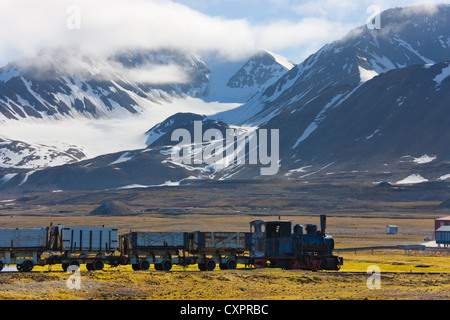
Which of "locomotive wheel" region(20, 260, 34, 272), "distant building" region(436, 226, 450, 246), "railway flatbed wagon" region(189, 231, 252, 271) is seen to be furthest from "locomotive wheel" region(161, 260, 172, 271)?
"distant building" region(436, 226, 450, 246)

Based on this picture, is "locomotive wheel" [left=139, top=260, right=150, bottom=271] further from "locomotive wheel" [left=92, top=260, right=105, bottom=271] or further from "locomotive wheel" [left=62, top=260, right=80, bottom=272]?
"locomotive wheel" [left=62, top=260, right=80, bottom=272]

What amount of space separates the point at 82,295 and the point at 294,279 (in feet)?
57.4

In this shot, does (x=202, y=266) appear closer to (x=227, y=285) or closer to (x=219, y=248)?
(x=219, y=248)

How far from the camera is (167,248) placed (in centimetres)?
5781

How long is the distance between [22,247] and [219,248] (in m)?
15.2

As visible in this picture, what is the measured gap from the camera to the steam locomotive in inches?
2189

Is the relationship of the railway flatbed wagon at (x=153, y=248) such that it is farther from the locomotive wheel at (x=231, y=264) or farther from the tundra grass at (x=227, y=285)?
the locomotive wheel at (x=231, y=264)

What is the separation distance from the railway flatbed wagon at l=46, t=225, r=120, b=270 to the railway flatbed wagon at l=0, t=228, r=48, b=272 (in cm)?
95

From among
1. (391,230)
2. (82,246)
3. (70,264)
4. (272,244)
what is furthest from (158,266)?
(391,230)

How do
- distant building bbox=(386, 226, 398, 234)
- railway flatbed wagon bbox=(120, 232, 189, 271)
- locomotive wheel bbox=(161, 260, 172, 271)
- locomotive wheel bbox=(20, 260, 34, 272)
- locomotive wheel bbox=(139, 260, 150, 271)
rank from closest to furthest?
1. locomotive wheel bbox=(20, 260, 34, 272)
2. railway flatbed wagon bbox=(120, 232, 189, 271)
3. locomotive wheel bbox=(139, 260, 150, 271)
4. locomotive wheel bbox=(161, 260, 172, 271)
5. distant building bbox=(386, 226, 398, 234)

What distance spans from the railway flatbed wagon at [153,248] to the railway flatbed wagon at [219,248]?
0.97m

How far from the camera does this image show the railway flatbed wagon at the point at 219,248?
5850cm
